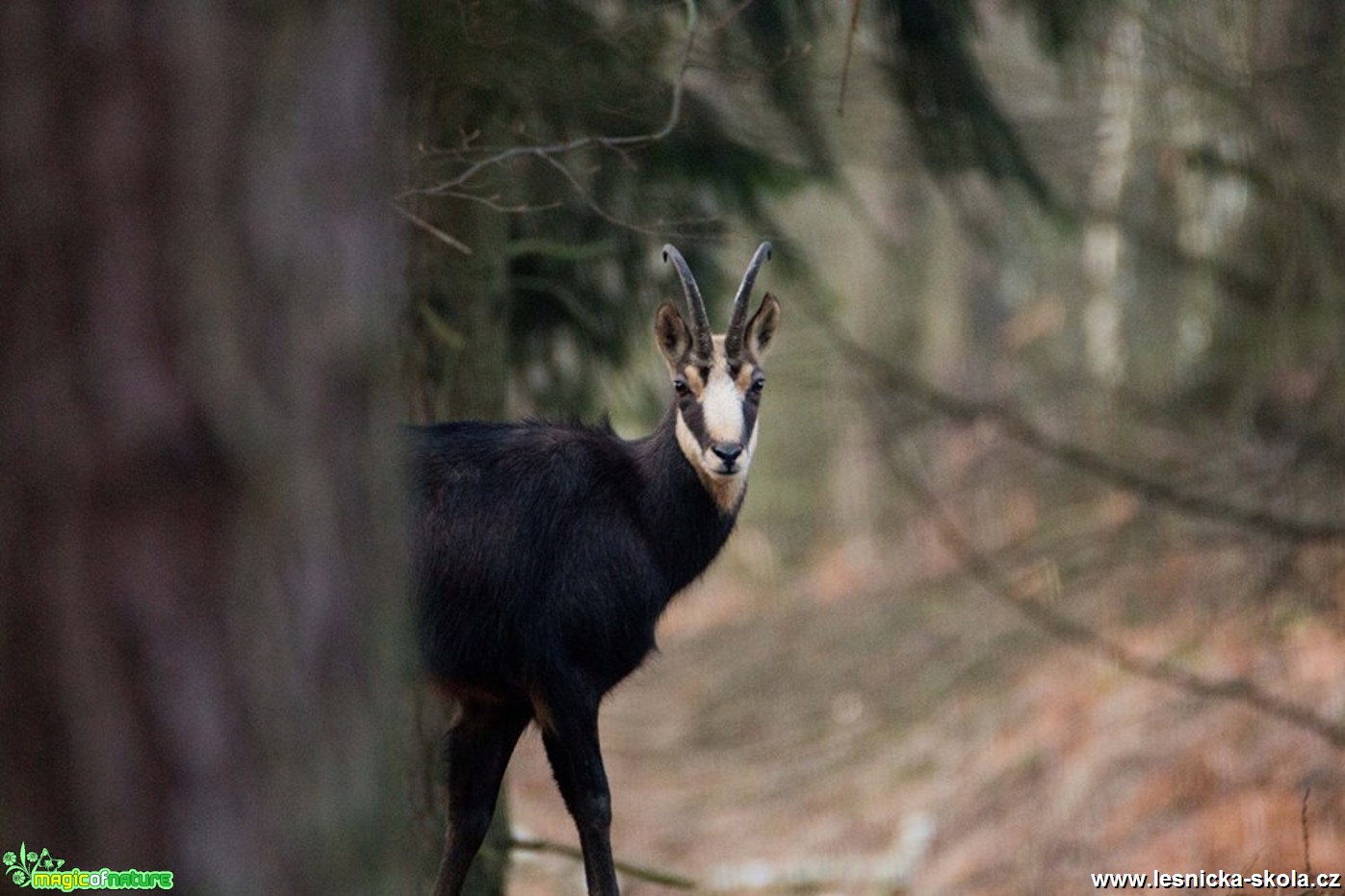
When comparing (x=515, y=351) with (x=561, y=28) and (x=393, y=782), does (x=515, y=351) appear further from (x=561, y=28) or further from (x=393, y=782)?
(x=393, y=782)

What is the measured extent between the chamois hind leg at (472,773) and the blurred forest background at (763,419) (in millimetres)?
508

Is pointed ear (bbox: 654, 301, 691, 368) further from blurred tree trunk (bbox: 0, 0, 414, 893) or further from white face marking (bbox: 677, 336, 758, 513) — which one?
blurred tree trunk (bbox: 0, 0, 414, 893)

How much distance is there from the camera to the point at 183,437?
2.34 metres

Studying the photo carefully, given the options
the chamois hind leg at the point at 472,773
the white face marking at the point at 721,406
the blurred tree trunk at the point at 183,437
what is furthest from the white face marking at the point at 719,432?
the blurred tree trunk at the point at 183,437

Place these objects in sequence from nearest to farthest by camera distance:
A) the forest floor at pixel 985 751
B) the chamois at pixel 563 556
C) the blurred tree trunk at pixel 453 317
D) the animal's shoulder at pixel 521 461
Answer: the chamois at pixel 563 556, the animal's shoulder at pixel 521 461, the blurred tree trunk at pixel 453 317, the forest floor at pixel 985 751

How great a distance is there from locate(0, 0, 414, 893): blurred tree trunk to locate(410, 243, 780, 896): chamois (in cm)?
301

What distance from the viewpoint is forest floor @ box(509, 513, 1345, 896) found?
413 inches

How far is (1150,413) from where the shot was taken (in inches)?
471

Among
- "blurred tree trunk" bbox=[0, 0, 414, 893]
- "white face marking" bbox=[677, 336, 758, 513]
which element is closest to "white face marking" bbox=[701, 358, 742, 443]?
Result: "white face marking" bbox=[677, 336, 758, 513]

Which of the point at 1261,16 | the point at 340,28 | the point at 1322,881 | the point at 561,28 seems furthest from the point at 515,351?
the point at 340,28

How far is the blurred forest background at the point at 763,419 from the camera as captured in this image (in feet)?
7.63

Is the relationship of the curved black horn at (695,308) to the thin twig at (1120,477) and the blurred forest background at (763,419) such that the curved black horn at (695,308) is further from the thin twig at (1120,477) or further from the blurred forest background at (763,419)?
the thin twig at (1120,477)

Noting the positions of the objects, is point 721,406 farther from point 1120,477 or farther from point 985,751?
point 985,751

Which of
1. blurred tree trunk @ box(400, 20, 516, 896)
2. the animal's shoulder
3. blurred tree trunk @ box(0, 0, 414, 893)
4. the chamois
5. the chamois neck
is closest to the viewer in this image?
blurred tree trunk @ box(0, 0, 414, 893)
